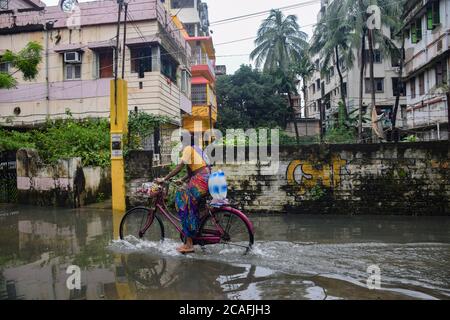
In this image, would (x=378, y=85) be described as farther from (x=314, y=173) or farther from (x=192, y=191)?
(x=192, y=191)

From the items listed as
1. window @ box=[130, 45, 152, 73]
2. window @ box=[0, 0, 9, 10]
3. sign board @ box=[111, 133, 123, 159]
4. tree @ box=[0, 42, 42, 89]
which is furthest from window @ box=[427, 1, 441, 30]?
window @ box=[0, 0, 9, 10]

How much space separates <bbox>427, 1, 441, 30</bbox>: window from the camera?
20.5m

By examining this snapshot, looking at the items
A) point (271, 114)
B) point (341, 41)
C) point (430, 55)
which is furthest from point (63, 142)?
point (271, 114)

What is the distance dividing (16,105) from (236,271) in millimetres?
18839

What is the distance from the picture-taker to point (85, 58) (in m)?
18.8

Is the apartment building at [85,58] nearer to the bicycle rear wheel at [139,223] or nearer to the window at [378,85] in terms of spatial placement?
the bicycle rear wheel at [139,223]

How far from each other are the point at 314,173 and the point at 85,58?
13613mm

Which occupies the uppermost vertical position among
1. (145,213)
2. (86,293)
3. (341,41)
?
(341,41)

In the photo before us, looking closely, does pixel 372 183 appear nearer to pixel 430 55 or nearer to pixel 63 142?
pixel 63 142

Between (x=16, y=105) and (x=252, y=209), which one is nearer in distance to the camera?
(x=252, y=209)

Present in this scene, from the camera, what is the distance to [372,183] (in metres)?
9.81

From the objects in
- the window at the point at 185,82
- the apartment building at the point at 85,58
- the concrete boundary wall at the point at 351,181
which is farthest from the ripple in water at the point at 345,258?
the window at the point at 185,82

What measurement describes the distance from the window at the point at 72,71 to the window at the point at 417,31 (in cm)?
1904

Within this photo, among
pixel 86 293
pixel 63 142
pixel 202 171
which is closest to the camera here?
pixel 86 293
